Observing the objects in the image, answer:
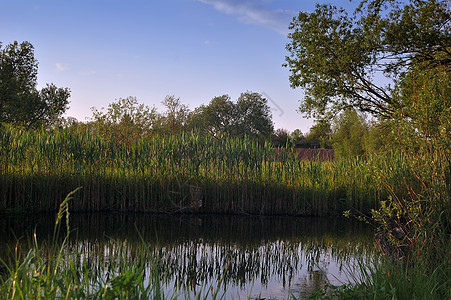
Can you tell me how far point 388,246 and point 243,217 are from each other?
534 centimetres

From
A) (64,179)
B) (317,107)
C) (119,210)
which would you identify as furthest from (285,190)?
(317,107)

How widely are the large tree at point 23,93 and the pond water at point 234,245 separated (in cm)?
2099

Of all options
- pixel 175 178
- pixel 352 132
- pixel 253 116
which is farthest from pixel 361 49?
pixel 253 116

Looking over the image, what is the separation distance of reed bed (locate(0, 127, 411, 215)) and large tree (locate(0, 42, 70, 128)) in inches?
723

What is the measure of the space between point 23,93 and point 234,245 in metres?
31.8

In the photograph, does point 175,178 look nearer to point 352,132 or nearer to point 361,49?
point 361,49

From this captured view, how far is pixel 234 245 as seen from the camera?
8367 millimetres

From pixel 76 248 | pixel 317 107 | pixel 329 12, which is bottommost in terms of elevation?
pixel 76 248

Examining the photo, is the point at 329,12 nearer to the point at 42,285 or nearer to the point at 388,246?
the point at 388,246

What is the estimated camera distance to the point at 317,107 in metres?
18.2

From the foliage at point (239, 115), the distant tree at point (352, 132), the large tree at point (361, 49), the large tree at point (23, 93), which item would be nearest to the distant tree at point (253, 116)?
the foliage at point (239, 115)

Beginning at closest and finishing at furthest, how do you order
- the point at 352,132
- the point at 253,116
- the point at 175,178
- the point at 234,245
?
the point at 234,245
the point at 175,178
the point at 352,132
the point at 253,116

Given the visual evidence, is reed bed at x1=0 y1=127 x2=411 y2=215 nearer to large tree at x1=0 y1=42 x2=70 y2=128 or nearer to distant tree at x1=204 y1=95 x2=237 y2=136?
large tree at x1=0 y1=42 x2=70 y2=128

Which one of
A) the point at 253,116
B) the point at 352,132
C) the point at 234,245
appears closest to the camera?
the point at 234,245
